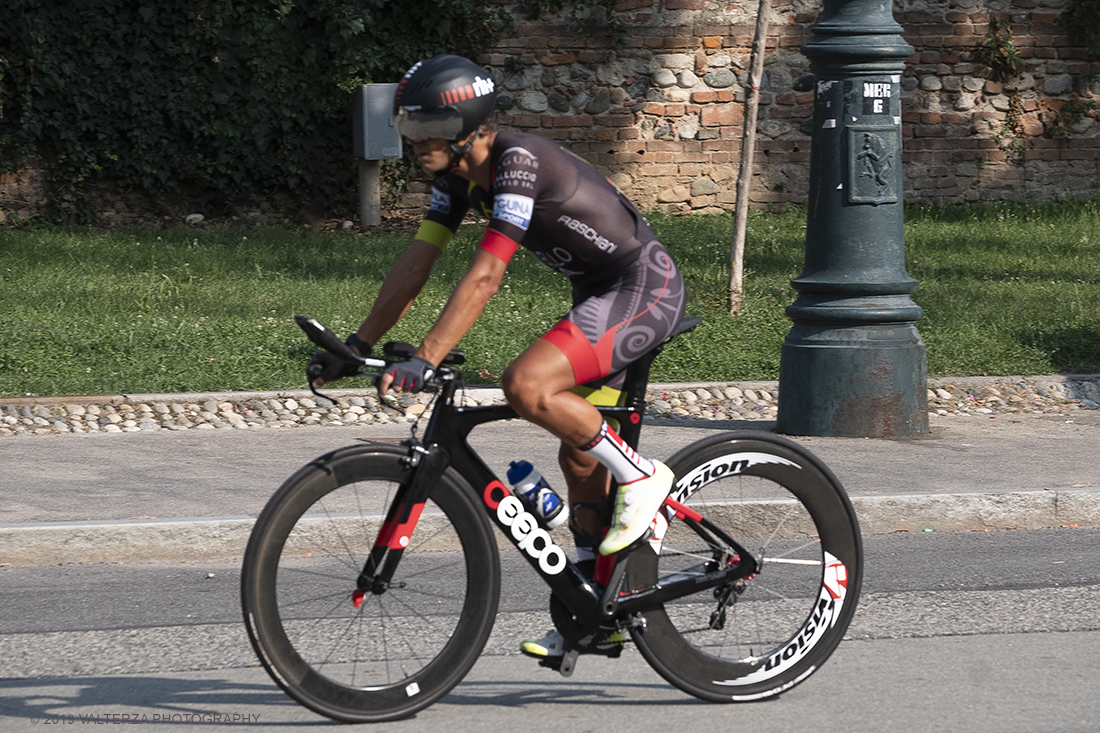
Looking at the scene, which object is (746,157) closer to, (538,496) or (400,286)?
(400,286)

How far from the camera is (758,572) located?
391 centimetres

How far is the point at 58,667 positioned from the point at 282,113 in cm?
1201

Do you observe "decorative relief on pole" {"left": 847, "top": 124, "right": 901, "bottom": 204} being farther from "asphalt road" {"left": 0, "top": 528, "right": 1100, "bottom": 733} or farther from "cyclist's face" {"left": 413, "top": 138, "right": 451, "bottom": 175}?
"cyclist's face" {"left": 413, "top": 138, "right": 451, "bottom": 175}

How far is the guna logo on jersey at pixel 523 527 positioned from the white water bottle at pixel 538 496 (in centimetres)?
2

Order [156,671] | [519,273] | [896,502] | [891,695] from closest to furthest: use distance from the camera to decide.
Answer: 1. [891,695]
2. [156,671]
3. [896,502]
4. [519,273]

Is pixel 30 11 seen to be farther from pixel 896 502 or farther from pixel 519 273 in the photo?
pixel 896 502

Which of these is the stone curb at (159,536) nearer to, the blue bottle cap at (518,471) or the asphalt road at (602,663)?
the asphalt road at (602,663)

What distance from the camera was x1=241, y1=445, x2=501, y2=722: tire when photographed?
3531mm

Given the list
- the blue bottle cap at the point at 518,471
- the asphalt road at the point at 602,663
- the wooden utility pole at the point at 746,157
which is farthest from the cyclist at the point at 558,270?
the wooden utility pole at the point at 746,157

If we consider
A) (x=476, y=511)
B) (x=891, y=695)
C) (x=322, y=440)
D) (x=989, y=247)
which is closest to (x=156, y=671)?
(x=476, y=511)

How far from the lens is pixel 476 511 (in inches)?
143

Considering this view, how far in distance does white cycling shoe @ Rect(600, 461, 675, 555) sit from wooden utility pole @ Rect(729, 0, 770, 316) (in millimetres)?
6680

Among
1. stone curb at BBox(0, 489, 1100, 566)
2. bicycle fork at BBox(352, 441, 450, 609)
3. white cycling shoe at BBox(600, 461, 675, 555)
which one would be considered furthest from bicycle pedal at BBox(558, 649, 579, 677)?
stone curb at BBox(0, 489, 1100, 566)

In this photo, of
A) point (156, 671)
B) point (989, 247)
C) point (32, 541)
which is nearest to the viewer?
point (156, 671)
